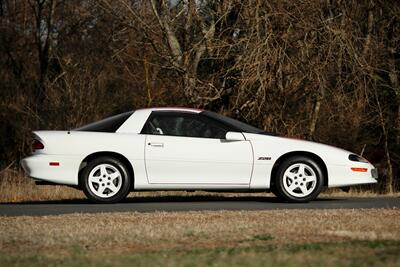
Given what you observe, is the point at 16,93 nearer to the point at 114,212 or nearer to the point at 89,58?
the point at 89,58

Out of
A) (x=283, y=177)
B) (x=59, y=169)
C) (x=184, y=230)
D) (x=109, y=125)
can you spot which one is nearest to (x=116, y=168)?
(x=109, y=125)

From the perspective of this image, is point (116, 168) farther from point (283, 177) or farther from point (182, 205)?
point (283, 177)

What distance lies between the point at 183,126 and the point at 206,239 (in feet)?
14.4

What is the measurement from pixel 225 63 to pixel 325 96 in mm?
2379

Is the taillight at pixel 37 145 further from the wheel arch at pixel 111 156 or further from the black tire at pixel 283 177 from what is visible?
the black tire at pixel 283 177

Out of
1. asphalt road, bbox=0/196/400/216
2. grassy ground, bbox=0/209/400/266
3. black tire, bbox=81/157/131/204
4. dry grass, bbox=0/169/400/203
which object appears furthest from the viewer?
dry grass, bbox=0/169/400/203

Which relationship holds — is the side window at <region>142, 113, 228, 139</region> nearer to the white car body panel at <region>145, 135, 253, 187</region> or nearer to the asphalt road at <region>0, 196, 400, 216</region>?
the white car body panel at <region>145, 135, 253, 187</region>

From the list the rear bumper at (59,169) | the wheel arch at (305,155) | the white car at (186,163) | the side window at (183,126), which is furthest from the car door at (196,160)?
the rear bumper at (59,169)

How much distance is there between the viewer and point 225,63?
62.4 feet

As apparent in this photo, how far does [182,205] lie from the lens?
467 inches

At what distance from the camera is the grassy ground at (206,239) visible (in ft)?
21.3

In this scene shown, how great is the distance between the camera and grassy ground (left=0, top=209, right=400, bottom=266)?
6500 mm

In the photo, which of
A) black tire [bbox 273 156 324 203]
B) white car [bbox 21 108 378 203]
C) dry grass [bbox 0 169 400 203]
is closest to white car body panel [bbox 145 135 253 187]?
white car [bbox 21 108 378 203]

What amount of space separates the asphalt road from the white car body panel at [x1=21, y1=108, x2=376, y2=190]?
1.05 feet
